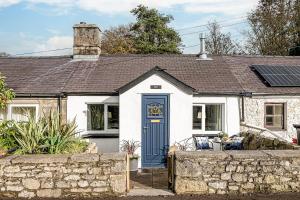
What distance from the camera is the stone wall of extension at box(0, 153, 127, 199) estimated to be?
307 inches

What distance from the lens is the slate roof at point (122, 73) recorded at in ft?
48.0

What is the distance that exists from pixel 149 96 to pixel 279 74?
6.50 metres

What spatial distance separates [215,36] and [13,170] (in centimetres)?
3498

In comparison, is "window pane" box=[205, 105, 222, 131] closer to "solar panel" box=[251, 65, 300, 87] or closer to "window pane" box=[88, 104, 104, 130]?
"solar panel" box=[251, 65, 300, 87]

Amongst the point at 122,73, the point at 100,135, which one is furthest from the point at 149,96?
the point at 122,73

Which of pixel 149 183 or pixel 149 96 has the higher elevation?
pixel 149 96

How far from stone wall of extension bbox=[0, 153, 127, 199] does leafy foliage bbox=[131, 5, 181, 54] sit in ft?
93.9

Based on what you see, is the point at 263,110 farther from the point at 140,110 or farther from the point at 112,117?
the point at 112,117

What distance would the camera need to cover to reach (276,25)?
3372cm

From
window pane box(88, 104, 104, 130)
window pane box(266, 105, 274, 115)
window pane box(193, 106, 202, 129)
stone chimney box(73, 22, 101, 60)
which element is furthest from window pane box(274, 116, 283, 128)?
stone chimney box(73, 22, 101, 60)

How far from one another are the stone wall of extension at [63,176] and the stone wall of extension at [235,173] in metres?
1.36

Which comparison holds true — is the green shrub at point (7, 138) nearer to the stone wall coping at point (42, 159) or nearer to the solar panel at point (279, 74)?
the stone wall coping at point (42, 159)

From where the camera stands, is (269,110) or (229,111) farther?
(269,110)

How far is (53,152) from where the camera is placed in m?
8.93
